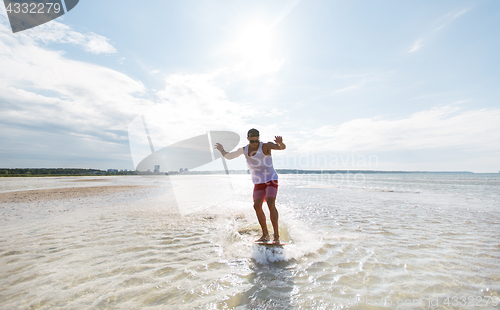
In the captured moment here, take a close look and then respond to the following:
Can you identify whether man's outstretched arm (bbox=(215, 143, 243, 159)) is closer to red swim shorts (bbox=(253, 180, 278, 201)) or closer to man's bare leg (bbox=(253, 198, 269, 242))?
red swim shorts (bbox=(253, 180, 278, 201))

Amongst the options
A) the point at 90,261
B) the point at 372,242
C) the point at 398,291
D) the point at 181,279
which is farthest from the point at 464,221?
the point at 90,261

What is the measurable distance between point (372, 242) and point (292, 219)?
3650mm

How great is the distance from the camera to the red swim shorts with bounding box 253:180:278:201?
18.8 ft

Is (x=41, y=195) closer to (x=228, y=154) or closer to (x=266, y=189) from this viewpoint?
(x=228, y=154)

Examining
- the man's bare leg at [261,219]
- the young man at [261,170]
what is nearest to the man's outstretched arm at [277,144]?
the young man at [261,170]

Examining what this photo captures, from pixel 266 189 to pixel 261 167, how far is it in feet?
1.99

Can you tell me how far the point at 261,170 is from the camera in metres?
5.87

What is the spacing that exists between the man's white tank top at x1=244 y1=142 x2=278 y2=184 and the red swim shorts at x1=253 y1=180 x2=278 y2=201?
0.12m

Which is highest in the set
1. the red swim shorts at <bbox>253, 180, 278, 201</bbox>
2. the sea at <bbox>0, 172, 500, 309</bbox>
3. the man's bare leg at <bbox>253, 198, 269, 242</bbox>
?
the red swim shorts at <bbox>253, 180, 278, 201</bbox>

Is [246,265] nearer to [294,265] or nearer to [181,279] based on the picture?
[294,265]

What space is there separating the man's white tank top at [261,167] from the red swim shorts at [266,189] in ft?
0.41

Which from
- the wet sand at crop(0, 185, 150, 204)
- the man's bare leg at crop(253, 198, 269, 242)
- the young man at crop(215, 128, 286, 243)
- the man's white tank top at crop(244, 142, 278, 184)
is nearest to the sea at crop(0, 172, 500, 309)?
the man's bare leg at crop(253, 198, 269, 242)

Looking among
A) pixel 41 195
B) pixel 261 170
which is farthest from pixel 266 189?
pixel 41 195

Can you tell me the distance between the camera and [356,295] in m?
3.09
